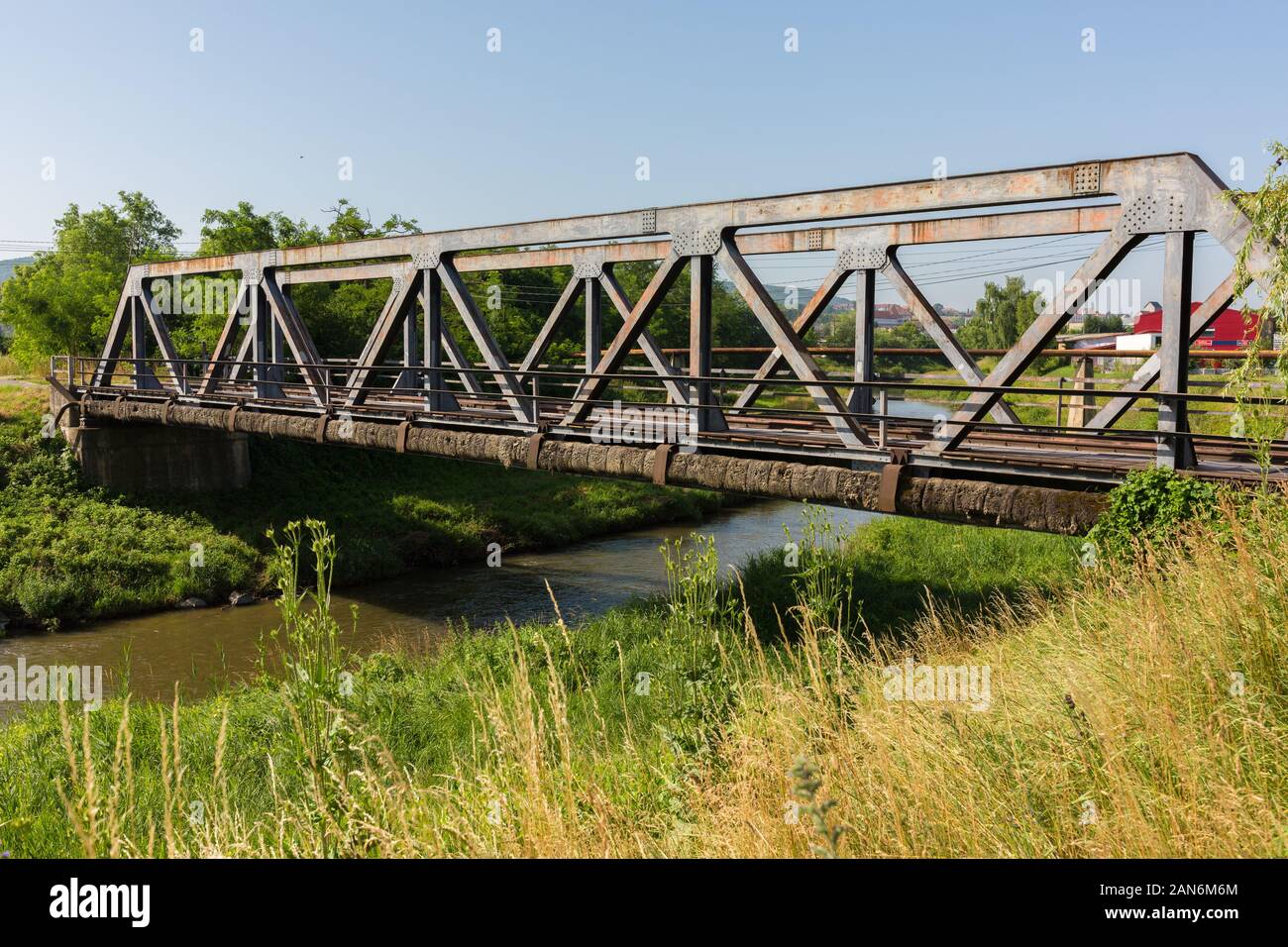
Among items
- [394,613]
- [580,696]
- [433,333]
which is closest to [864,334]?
[580,696]

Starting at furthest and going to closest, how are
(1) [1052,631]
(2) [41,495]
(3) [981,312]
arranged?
(3) [981,312] → (2) [41,495] → (1) [1052,631]

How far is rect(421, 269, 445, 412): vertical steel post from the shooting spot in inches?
604

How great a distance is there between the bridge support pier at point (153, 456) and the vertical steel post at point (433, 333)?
1259cm

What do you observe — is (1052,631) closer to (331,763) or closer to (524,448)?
(331,763)

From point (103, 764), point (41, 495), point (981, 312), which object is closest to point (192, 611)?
point (41, 495)

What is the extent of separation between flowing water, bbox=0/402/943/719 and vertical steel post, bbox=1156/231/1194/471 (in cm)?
633

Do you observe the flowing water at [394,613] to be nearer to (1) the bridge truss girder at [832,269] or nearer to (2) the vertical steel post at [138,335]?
(1) the bridge truss girder at [832,269]

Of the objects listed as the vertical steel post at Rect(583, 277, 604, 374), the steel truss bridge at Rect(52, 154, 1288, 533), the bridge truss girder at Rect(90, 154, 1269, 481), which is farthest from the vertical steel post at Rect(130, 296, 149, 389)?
the vertical steel post at Rect(583, 277, 604, 374)

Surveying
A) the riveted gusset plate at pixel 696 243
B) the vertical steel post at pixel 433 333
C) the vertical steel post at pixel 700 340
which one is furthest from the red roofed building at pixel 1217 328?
the vertical steel post at pixel 433 333

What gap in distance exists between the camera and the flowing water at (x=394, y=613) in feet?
53.1

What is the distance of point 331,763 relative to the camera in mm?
3982

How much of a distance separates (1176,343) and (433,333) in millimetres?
11206

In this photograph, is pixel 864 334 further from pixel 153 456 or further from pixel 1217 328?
pixel 1217 328
